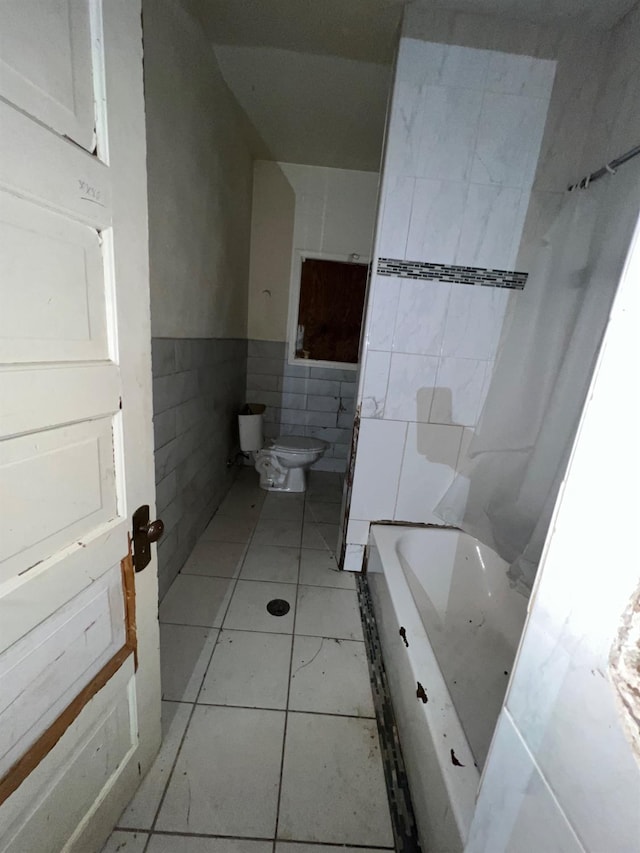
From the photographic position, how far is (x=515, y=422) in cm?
145

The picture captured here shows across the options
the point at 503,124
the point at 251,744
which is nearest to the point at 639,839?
the point at 251,744

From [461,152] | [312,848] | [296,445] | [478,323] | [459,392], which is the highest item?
[461,152]

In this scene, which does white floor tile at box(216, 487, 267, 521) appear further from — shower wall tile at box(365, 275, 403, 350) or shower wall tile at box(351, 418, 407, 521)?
shower wall tile at box(365, 275, 403, 350)

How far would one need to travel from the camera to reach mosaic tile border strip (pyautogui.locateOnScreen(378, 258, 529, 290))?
4.80 feet

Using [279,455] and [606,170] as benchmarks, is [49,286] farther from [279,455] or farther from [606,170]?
[279,455]

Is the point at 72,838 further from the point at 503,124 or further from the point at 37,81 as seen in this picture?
the point at 503,124

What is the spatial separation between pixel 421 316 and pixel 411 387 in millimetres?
309

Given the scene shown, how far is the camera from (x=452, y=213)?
1.42 metres

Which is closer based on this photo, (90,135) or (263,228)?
(90,135)

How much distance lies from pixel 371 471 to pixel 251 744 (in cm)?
107

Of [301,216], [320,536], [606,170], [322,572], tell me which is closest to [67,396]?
[322,572]

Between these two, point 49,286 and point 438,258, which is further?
point 438,258

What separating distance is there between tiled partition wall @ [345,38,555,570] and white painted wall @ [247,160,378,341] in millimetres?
1341

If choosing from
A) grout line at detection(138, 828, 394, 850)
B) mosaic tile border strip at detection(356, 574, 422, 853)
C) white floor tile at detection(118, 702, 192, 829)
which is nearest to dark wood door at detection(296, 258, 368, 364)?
mosaic tile border strip at detection(356, 574, 422, 853)
